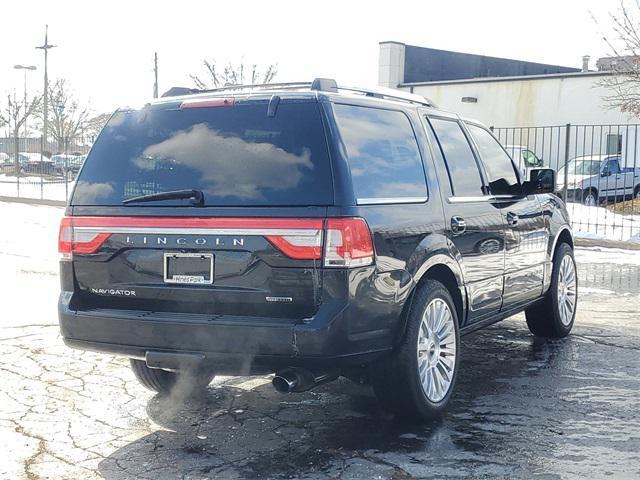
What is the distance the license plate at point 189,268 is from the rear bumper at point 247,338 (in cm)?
19

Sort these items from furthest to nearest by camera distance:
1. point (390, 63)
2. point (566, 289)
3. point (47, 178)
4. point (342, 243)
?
point (390, 63) → point (47, 178) → point (566, 289) → point (342, 243)

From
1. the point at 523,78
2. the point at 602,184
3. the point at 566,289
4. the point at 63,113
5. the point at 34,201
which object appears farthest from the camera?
the point at 63,113

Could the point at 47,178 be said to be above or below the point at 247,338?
above

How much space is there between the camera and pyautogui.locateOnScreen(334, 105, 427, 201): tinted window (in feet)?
15.1

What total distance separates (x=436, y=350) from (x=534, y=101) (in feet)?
98.5

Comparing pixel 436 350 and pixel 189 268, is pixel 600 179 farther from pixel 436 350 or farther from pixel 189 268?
pixel 189 268

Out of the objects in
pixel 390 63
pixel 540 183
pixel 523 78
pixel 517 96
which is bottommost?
pixel 540 183

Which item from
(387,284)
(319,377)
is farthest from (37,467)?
(387,284)

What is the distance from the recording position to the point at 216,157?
4609 mm

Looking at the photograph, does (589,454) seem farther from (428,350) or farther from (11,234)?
(11,234)

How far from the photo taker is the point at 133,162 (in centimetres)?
486

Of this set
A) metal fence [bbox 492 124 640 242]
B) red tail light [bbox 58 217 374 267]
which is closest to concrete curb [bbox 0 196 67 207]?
metal fence [bbox 492 124 640 242]

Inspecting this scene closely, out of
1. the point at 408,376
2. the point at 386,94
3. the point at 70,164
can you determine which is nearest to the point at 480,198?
the point at 386,94

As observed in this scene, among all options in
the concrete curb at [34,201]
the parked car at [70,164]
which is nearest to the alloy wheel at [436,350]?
the concrete curb at [34,201]
